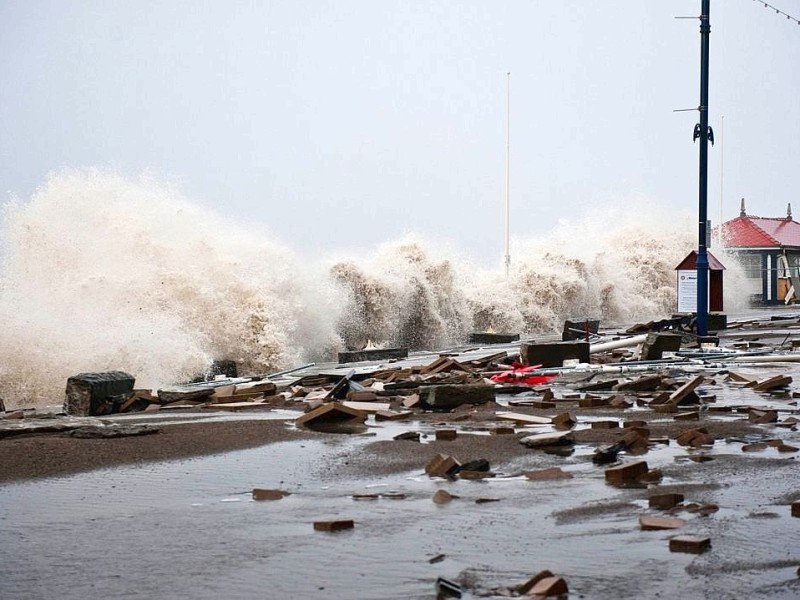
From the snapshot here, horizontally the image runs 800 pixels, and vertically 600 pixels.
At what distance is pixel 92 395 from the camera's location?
481 inches

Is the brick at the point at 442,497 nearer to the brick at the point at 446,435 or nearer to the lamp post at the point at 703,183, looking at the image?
the brick at the point at 446,435

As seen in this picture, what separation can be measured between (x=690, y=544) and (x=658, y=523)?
466 millimetres

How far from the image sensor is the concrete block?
1571 centimetres

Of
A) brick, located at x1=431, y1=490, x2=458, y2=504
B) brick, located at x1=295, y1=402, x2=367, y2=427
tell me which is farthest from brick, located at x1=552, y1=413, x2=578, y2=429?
brick, located at x1=431, y1=490, x2=458, y2=504

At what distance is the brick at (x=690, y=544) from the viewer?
472cm

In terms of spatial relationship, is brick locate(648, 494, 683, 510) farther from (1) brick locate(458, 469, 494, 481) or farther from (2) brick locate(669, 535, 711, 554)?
(1) brick locate(458, 469, 494, 481)

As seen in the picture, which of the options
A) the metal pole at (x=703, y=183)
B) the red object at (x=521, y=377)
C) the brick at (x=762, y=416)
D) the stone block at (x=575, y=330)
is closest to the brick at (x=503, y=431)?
the brick at (x=762, y=416)

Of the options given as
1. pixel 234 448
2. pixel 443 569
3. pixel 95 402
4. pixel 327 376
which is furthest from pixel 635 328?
pixel 443 569

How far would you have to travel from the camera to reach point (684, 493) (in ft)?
19.9

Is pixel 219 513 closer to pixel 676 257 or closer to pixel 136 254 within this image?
pixel 136 254

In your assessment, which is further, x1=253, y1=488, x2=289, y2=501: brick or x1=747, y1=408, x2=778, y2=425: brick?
x1=747, y1=408, x2=778, y2=425: brick

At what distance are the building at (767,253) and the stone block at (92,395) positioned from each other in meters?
41.0

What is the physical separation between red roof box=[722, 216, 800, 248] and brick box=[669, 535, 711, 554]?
48.7m

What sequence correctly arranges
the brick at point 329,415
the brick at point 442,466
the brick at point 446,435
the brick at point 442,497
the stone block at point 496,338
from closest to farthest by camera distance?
the brick at point 442,497
the brick at point 442,466
the brick at point 446,435
the brick at point 329,415
the stone block at point 496,338
